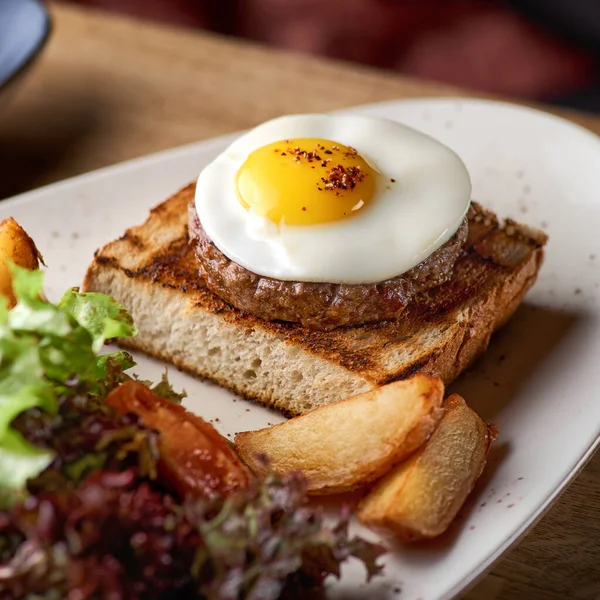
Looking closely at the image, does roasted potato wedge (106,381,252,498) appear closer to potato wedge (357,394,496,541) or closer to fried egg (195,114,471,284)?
potato wedge (357,394,496,541)

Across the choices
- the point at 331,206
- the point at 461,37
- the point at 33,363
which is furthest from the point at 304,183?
the point at 461,37

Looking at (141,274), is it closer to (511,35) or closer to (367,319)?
(367,319)

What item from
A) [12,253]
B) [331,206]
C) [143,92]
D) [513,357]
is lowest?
[143,92]

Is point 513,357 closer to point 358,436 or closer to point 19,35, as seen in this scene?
point 358,436

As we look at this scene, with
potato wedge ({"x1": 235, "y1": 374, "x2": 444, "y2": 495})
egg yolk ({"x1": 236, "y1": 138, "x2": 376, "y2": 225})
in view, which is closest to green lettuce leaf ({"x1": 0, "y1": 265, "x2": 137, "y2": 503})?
potato wedge ({"x1": 235, "y1": 374, "x2": 444, "y2": 495})

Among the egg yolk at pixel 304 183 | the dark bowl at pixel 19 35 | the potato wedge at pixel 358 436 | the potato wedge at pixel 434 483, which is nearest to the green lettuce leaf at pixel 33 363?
the potato wedge at pixel 358 436

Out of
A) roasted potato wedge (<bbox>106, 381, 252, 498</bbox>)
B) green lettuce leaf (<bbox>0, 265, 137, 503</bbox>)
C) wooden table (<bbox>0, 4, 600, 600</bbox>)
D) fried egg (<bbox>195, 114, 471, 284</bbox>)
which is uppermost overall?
fried egg (<bbox>195, 114, 471, 284</bbox>)
